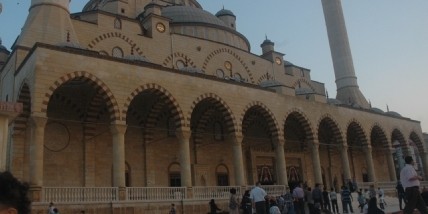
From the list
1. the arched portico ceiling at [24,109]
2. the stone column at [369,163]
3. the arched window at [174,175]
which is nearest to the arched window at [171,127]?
the arched window at [174,175]

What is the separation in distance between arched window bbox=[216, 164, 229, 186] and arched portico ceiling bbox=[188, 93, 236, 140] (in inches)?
71.1

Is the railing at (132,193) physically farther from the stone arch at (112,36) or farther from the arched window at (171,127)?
the stone arch at (112,36)

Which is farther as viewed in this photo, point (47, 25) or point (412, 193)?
point (47, 25)

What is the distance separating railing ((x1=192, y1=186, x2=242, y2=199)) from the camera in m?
13.0

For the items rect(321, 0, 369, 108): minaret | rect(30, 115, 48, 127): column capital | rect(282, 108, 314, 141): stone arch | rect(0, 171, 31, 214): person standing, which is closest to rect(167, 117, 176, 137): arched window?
rect(282, 108, 314, 141): stone arch

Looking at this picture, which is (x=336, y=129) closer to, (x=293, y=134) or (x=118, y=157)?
(x=293, y=134)

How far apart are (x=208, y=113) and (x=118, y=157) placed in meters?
5.52

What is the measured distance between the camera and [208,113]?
16.4 metres

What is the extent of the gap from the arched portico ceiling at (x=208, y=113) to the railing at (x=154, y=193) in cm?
295

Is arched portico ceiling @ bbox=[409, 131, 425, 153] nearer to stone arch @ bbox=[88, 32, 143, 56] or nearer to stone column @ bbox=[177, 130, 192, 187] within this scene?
stone column @ bbox=[177, 130, 192, 187]

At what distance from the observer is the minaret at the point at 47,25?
1408 cm

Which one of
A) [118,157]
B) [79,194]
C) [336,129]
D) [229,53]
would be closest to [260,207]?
[118,157]

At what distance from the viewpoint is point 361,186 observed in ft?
62.0

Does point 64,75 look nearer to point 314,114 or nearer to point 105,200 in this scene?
point 105,200
